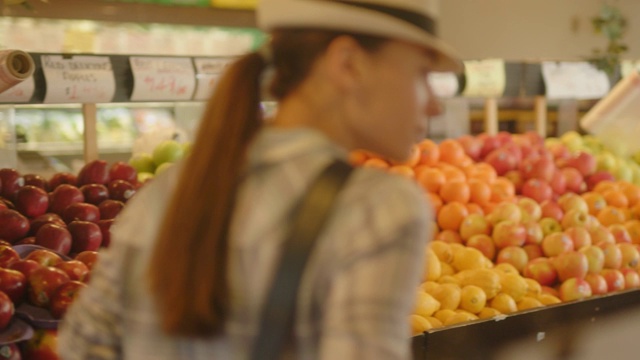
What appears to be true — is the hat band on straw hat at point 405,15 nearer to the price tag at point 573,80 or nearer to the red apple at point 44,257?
the red apple at point 44,257

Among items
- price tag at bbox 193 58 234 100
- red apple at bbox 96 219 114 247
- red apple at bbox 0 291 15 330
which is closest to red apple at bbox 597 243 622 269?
price tag at bbox 193 58 234 100

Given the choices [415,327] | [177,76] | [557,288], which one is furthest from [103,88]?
[557,288]

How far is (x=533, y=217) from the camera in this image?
3496 mm

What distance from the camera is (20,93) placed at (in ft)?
10.1

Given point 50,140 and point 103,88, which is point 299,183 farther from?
point 50,140

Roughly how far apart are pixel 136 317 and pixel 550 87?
13.2 ft

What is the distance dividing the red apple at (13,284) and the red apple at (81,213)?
66 cm

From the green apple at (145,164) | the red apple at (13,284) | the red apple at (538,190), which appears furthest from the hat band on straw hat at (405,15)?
the green apple at (145,164)

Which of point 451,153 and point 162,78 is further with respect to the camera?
point 451,153

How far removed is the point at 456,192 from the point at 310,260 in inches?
103

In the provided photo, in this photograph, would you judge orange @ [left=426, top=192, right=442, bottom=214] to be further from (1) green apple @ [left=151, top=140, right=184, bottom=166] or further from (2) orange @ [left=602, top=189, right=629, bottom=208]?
(1) green apple @ [left=151, top=140, right=184, bottom=166]

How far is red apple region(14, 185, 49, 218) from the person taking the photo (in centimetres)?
284

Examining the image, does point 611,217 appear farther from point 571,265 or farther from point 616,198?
point 571,265

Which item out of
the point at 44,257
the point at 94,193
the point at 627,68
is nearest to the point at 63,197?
the point at 94,193
